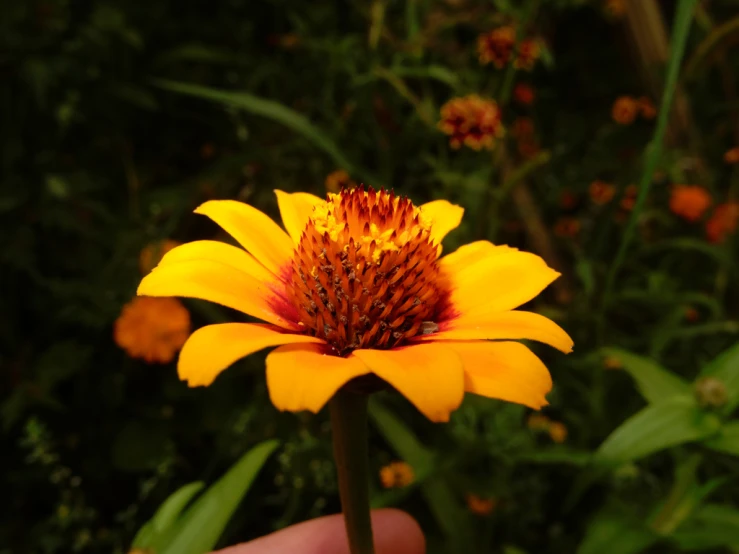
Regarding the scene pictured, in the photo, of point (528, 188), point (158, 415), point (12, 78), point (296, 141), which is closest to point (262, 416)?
point (158, 415)

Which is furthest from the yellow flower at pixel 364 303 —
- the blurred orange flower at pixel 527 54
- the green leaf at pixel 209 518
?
the blurred orange flower at pixel 527 54

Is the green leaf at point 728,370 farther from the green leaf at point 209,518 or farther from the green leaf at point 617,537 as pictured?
the green leaf at point 209,518

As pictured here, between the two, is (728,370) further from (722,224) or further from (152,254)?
(152,254)

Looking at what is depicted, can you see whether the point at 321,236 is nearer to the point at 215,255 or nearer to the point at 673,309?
the point at 215,255

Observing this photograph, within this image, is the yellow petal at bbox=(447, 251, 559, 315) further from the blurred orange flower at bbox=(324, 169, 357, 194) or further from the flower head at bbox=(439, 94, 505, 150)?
the blurred orange flower at bbox=(324, 169, 357, 194)

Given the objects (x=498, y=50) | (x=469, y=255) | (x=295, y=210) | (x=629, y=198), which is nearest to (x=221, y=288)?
(x=295, y=210)

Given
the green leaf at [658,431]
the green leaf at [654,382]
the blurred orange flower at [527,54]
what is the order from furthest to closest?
the blurred orange flower at [527,54], the green leaf at [654,382], the green leaf at [658,431]

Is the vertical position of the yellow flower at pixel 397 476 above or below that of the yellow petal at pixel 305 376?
above
